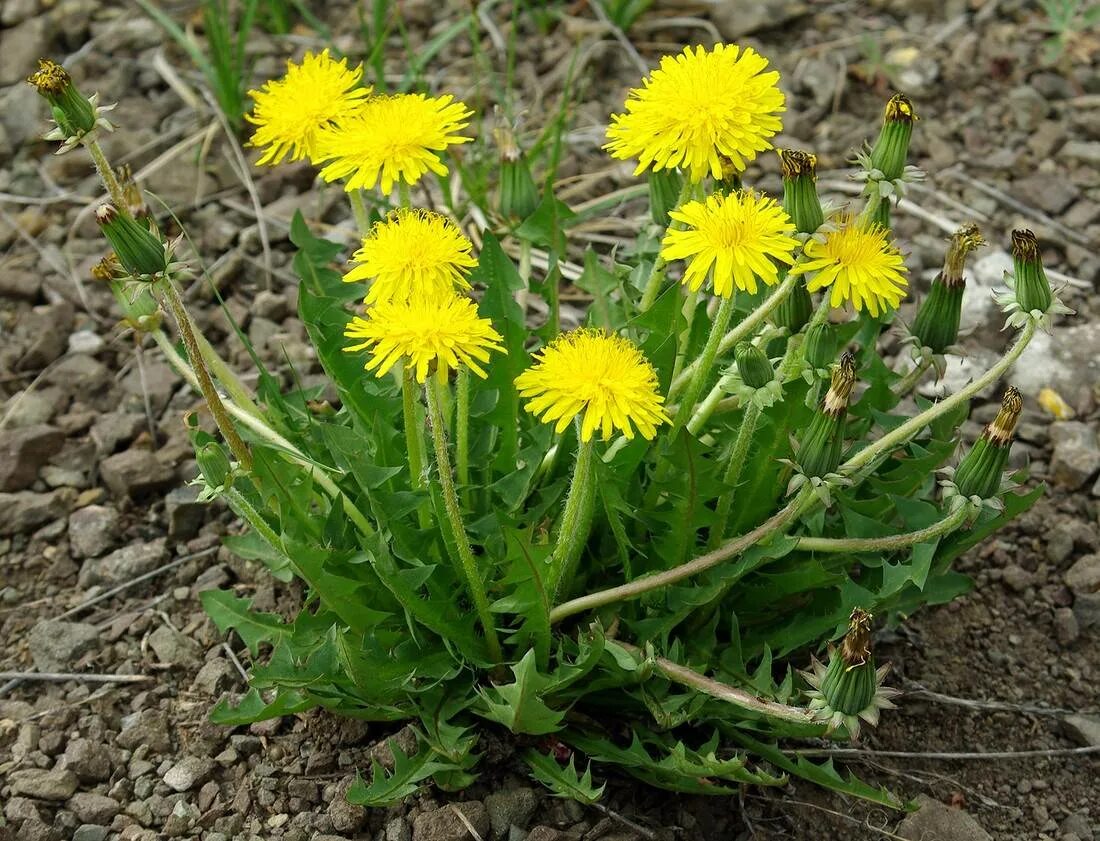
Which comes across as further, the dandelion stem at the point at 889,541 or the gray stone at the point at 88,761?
the gray stone at the point at 88,761

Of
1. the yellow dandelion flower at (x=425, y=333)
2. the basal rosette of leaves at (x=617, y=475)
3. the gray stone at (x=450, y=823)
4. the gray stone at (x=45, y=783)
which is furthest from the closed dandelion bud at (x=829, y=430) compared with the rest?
the gray stone at (x=45, y=783)

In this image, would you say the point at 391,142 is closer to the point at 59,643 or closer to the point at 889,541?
the point at 889,541

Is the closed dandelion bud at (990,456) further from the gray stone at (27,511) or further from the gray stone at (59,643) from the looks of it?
the gray stone at (27,511)

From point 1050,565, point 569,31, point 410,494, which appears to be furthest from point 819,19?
point 410,494

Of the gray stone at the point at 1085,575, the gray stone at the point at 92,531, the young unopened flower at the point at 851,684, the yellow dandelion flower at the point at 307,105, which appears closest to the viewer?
Answer: the young unopened flower at the point at 851,684

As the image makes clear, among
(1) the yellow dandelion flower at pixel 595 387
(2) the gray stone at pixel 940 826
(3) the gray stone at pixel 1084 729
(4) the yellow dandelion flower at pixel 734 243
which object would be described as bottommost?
(3) the gray stone at pixel 1084 729

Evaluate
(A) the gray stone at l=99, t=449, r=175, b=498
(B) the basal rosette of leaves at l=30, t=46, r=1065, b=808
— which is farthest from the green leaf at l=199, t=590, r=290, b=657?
(A) the gray stone at l=99, t=449, r=175, b=498

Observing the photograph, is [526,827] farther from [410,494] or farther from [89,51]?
[89,51]
